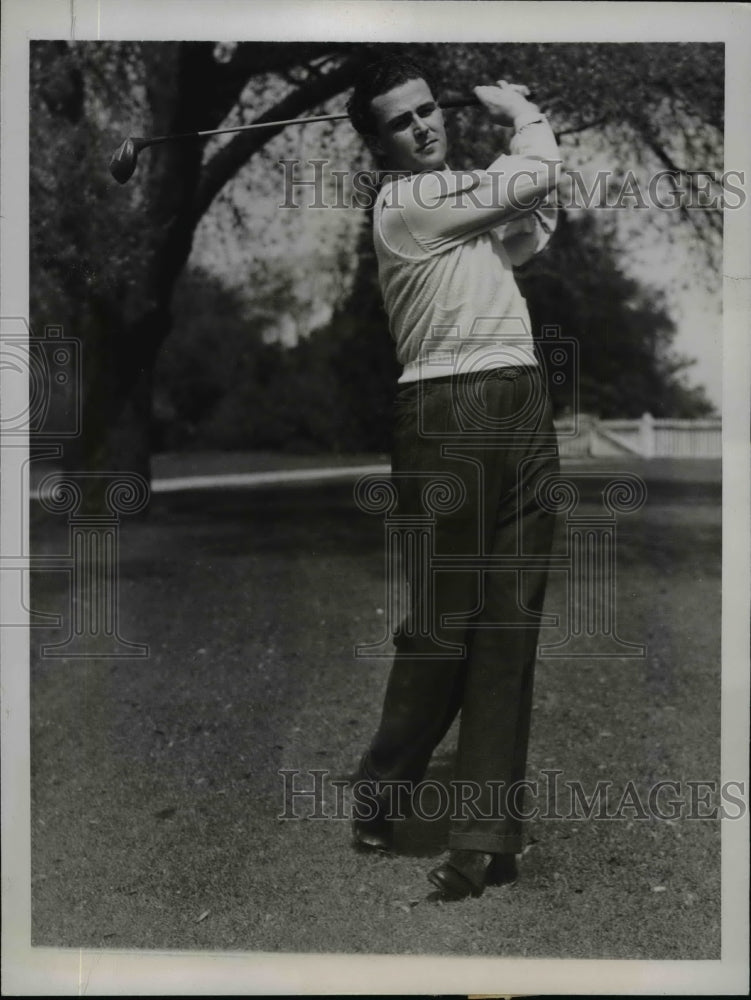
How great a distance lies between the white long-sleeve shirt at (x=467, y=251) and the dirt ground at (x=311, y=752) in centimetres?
68

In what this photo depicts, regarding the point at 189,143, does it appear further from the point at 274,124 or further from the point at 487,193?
the point at 487,193

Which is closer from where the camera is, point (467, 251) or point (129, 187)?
point (467, 251)

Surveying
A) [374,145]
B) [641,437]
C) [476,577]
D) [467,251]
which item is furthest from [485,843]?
[374,145]

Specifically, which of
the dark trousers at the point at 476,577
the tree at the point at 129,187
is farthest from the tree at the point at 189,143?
the dark trousers at the point at 476,577

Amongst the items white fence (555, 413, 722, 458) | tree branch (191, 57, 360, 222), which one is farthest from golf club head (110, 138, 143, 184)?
white fence (555, 413, 722, 458)

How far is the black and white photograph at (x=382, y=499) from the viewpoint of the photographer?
4.18 metres

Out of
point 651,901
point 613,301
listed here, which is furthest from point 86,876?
point 613,301

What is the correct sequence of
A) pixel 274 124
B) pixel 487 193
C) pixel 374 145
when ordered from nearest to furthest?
pixel 487 193 < pixel 374 145 < pixel 274 124

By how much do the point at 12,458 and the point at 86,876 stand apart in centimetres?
156

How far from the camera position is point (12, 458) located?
4414mm

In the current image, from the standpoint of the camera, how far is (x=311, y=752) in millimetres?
4461

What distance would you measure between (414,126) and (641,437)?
143 cm

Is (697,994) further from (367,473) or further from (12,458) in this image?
(12,458)

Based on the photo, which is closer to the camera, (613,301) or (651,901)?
(651,901)
